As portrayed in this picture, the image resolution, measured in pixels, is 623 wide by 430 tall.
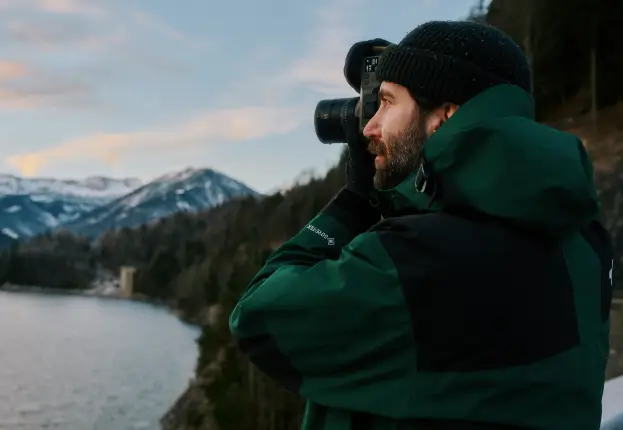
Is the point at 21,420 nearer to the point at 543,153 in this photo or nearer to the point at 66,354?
the point at 66,354

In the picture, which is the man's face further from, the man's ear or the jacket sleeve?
the jacket sleeve

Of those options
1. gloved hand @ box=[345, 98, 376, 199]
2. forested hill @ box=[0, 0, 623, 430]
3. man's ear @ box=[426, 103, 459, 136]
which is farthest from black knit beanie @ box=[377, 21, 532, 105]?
forested hill @ box=[0, 0, 623, 430]

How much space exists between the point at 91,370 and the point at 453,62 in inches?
1052

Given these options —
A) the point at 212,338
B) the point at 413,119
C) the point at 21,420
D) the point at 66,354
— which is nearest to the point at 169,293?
the point at 66,354

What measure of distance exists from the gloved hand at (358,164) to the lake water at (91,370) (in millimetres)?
18181

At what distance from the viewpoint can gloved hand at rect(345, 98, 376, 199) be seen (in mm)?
1031

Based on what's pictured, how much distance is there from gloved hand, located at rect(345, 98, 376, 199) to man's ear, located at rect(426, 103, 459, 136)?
0.13 m

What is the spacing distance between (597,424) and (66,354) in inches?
1230

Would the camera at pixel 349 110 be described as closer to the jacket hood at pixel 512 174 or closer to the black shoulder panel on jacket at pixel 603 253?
the jacket hood at pixel 512 174

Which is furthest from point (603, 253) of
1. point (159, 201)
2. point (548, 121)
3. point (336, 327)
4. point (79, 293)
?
point (159, 201)

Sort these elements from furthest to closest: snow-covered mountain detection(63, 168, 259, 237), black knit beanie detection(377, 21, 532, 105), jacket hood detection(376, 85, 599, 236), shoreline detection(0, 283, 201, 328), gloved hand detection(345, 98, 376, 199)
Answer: snow-covered mountain detection(63, 168, 259, 237), shoreline detection(0, 283, 201, 328), gloved hand detection(345, 98, 376, 199), black knit beanie detection(377, 21, 532, 105), jacket hood detection(376, 85, 599, 236)

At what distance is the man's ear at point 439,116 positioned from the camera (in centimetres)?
93

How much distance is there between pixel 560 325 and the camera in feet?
2.72

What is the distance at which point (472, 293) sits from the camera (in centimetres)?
79
